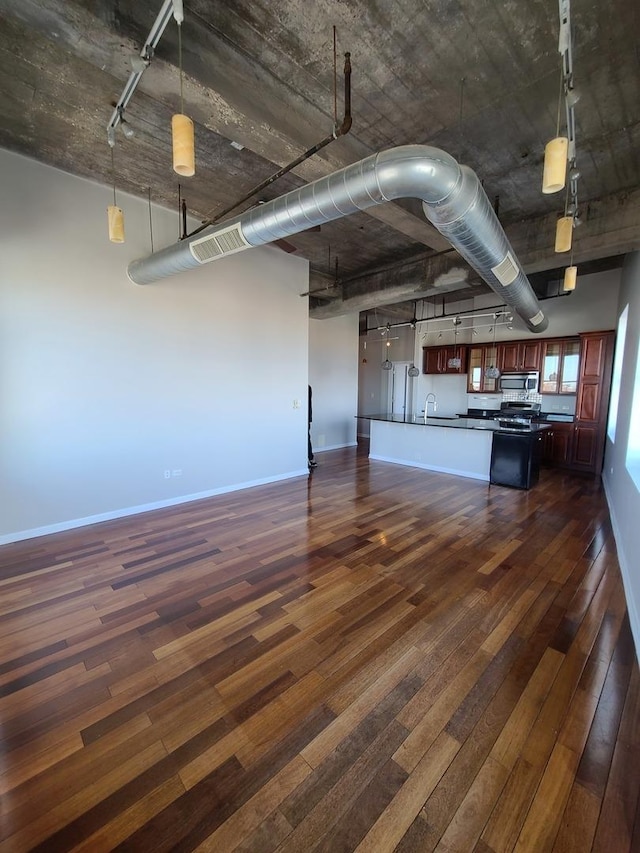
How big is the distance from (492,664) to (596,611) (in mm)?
1090

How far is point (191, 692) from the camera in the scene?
1.80 meters

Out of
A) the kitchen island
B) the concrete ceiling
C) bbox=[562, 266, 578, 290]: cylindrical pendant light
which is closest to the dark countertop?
the kitchen island

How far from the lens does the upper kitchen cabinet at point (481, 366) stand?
7.70 metres

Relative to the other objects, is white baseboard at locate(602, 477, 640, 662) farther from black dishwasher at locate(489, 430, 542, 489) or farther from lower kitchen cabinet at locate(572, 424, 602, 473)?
lower kitchen cabinet at locate(572, 424, 602, 473)

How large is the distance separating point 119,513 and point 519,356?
7.70 m

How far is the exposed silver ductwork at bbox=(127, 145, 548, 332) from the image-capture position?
212 centimetres

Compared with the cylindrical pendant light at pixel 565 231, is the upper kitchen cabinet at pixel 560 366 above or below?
below

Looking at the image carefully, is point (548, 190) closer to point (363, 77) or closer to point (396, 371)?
point (363, 77)

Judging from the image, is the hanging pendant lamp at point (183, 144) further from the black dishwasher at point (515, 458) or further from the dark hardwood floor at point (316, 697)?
the black dishwasher at point (515, 458)

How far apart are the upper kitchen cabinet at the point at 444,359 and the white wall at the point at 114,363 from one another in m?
4.60

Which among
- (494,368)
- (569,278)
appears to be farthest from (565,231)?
(494,368)

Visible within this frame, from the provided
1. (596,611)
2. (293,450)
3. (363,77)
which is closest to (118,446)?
(293,450)

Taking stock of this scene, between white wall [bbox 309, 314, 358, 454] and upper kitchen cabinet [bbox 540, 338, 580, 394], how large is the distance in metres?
4.09

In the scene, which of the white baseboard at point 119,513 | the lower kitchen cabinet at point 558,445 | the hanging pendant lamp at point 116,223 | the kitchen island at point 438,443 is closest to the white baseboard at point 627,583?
the kitchen island at point 438,443
